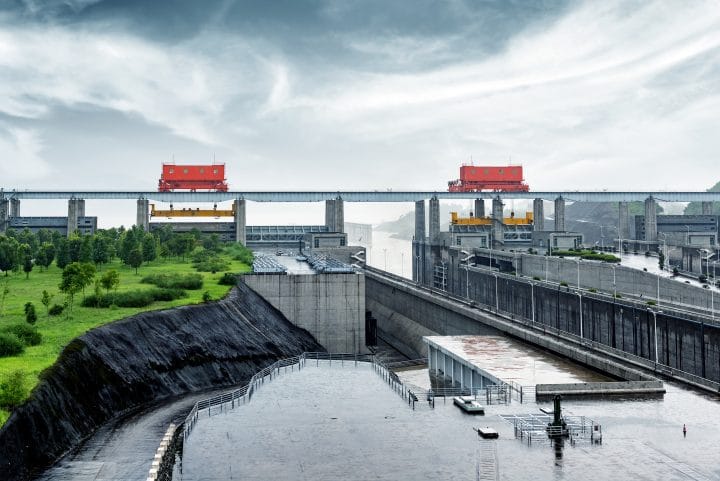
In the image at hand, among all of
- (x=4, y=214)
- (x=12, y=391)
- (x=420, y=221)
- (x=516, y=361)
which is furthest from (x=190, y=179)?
(x=12, y=391)

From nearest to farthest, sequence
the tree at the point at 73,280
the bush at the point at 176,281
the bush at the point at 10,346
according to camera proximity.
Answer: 1. the bush at the point at 10,346
2. the tree at the point at 73,280
3. the bush at the point at 176,281

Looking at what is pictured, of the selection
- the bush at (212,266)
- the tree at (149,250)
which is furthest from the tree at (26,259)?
the bush at (212,266)

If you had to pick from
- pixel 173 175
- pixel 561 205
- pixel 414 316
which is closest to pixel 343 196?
pixel 173 175

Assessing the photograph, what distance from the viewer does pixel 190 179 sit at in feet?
469

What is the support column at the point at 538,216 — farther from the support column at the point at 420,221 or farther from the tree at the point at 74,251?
the tree at the point at 74,251

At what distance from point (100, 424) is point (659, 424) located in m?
31.7

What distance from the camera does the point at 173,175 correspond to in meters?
143

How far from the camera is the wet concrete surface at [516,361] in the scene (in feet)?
139

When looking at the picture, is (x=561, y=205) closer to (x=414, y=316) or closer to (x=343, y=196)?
(x=343, y=196)

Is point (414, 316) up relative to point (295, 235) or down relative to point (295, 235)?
down

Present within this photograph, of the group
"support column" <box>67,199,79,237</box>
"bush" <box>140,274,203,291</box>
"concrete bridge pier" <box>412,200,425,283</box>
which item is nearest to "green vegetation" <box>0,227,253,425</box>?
"bush" <box>140,274,203,291</box>

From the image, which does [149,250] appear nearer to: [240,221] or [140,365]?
[240,221]

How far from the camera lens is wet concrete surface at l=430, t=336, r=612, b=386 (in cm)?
4231

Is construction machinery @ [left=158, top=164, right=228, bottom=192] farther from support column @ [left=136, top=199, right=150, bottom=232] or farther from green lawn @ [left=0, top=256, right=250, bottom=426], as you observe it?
green lawn @ [left=0, top=256, right=250, bottom=426]
